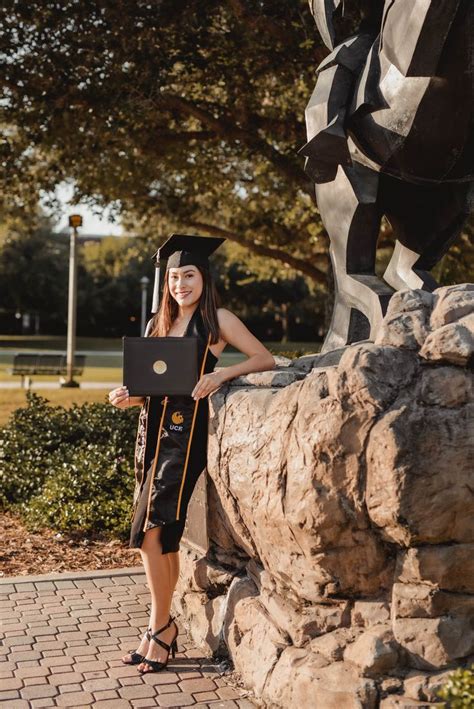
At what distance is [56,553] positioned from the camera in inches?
294

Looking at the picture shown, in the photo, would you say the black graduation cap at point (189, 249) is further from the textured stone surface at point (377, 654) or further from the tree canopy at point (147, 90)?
the tree canopy at point (147, 90)

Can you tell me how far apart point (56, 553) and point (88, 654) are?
256 centimetres

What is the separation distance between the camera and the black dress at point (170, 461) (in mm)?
4688

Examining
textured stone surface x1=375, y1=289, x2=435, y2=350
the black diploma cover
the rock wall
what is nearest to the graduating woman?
the black diploma cover

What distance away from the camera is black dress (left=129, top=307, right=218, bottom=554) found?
4688mm

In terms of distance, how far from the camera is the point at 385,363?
3791 millimetres

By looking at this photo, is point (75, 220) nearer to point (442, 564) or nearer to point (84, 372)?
point (84, 372)

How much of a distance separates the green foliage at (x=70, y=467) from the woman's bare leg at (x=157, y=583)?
311 centimetres

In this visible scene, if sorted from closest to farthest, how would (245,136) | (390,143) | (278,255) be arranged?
(390,143)
(245,136)
(278,255)

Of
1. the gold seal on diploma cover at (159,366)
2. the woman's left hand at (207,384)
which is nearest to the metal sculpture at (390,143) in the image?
the woman's left hand at (207,384)

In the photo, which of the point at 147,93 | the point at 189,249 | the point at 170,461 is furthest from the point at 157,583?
the point at 147,93

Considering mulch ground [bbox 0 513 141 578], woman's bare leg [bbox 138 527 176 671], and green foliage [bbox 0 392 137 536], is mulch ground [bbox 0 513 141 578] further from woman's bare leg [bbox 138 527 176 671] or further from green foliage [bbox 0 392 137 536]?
woman's bare leg [bbox 138 527 176 671]

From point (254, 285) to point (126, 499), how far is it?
125 feet

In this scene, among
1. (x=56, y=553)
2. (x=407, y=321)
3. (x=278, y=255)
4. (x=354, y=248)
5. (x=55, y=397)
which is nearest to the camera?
(x=407, y=321)
